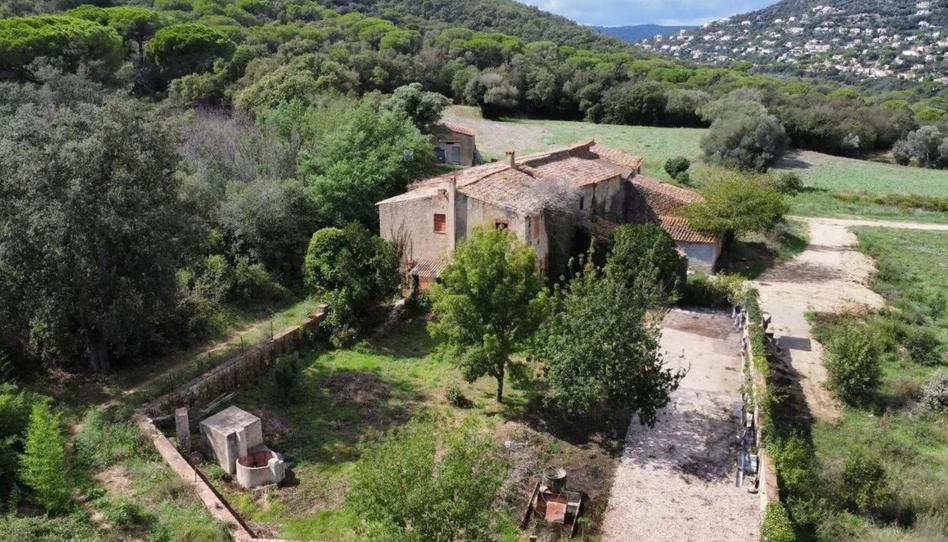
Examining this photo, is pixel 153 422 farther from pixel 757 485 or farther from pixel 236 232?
pixel 757 485

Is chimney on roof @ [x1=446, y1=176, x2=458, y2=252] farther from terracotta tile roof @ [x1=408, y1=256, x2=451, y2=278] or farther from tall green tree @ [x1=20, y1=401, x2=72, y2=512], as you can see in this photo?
tall green tree @ [x1=20, y1=401, x2=72, y2=512]

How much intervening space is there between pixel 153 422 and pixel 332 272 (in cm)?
809

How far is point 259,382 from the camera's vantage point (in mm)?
20688

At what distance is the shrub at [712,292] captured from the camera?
1076 inches

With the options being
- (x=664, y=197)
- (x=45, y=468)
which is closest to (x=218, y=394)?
(x=45, y=468)

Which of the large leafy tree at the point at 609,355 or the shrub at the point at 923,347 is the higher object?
the large leafy tree at the point at 609,355

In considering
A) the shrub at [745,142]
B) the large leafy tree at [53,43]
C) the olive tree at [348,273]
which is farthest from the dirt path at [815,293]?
the large leafy tree at [53,43]

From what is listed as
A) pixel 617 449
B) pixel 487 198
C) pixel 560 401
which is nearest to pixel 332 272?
pixel 487 198

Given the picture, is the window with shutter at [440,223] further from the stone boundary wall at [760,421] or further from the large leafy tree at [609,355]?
Result: the stone boundary wall at [760,421]

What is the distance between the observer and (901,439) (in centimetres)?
1891

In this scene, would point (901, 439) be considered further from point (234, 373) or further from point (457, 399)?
point (234, 373)

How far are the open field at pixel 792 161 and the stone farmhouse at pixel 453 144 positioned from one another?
6286 mm

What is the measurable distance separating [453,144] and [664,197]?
1632 centimetres

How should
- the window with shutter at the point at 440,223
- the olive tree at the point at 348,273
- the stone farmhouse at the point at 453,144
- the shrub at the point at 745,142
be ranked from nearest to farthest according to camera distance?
1. the olive tree at the point at 348,273
2. the window with shutter at the point at 440,223
3. the stone farmhouse at the point at 453,144
4. the shrub at the point at 745,142
